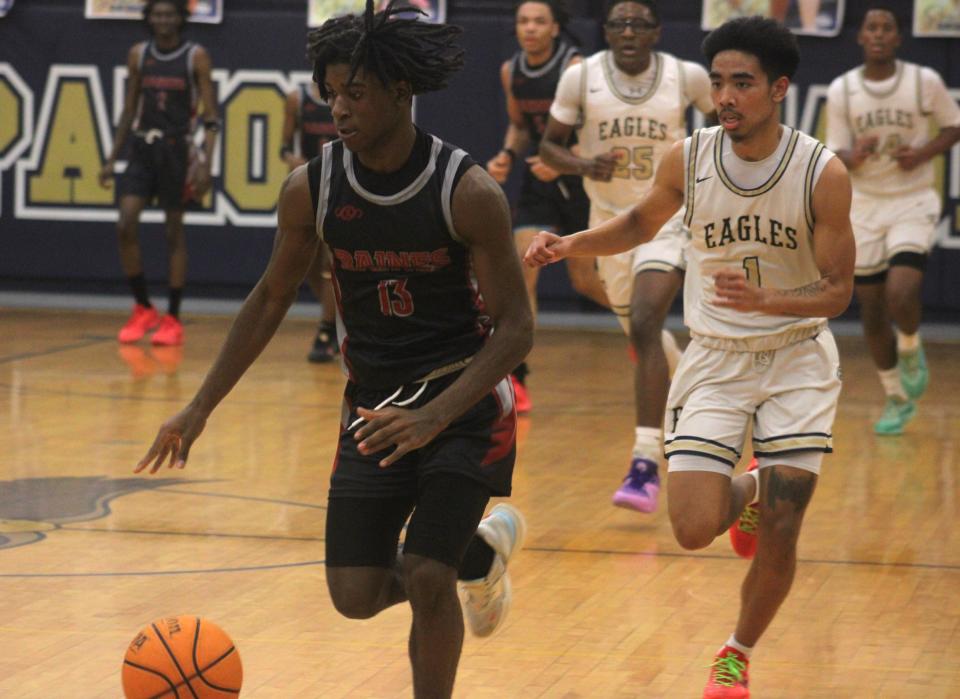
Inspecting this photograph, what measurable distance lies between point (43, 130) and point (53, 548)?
32.5 feet

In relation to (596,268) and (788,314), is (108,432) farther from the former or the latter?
(788,314)

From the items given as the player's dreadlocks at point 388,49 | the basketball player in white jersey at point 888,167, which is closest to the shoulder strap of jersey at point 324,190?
the player's dreadlocks at point 388,49

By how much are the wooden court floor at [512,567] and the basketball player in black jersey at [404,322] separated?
735 millimetres

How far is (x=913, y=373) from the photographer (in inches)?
381

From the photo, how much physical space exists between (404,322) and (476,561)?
0.78 meters

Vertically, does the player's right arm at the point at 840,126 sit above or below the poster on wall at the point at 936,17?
below

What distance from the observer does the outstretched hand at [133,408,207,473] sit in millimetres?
4359

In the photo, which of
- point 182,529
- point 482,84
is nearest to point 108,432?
point 182,529

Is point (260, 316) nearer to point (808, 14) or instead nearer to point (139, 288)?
point (139, 288)

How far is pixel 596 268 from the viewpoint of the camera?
870cm

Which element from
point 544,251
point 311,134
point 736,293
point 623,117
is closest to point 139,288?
point 311,134

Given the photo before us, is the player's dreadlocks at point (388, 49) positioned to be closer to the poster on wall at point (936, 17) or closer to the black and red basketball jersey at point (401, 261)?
the black and red basketball jersey at point (401, 261)

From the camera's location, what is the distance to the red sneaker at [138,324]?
1313cm

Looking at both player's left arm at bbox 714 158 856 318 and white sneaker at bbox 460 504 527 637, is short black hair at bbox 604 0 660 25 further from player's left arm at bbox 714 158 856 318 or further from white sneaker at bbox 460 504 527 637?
white sneaker at bbox 460 504 527 637
